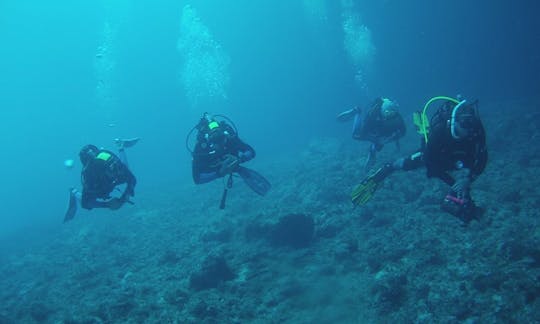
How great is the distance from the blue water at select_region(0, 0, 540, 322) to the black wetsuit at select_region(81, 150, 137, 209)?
642 inches

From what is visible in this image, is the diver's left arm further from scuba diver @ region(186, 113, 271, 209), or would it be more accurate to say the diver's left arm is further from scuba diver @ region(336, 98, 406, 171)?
scuba diver @ region(336, 98, 406, 171)

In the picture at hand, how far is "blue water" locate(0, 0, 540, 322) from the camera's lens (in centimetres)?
3688

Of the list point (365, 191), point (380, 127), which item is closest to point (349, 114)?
point (380, 127)

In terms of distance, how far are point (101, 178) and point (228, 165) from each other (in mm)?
2706

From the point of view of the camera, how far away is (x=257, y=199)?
16344 mm

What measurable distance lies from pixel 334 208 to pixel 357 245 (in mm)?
2797

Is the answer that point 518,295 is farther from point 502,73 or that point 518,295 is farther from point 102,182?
point 502,73

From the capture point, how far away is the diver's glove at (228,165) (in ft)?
23.1

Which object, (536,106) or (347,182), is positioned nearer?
(347,182)

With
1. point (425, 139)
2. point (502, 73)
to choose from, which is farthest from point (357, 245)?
point (502, 73)

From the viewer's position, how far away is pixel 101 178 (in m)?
7.83

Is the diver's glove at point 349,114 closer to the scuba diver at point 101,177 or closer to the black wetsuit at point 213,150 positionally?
the black wetsuit at point 213,150

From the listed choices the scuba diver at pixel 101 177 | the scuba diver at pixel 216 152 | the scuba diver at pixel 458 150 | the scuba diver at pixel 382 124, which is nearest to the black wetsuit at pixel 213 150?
the scuba diver at pixel 216 152

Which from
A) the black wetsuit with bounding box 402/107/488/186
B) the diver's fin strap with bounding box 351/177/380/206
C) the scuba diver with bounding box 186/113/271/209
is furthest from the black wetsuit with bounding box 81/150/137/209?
the black wetsuit with bounding box 402/107/488/186
